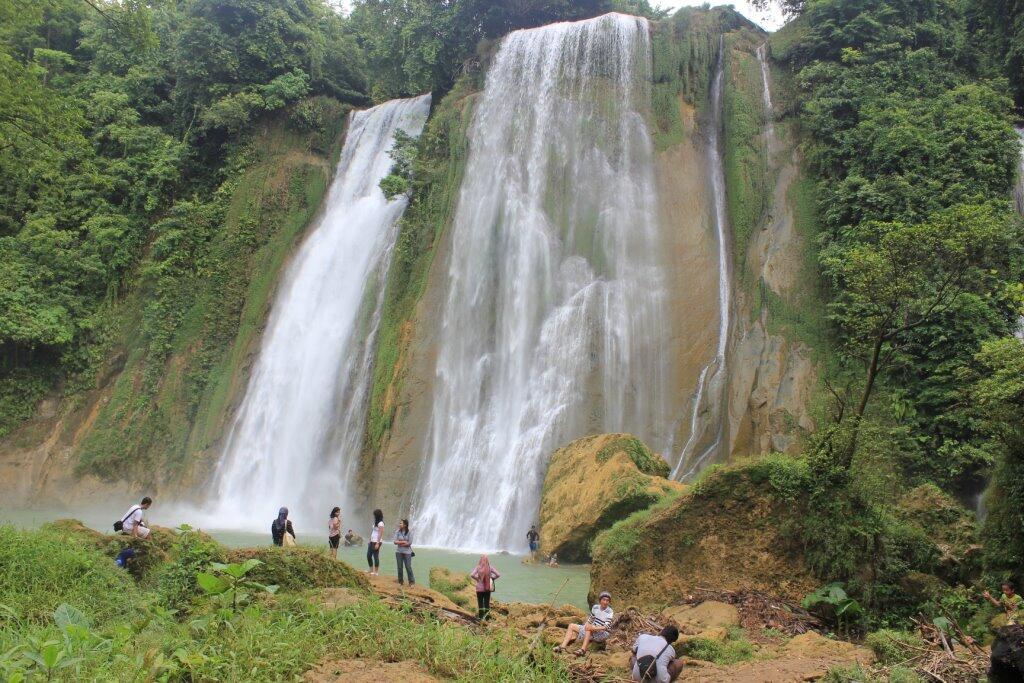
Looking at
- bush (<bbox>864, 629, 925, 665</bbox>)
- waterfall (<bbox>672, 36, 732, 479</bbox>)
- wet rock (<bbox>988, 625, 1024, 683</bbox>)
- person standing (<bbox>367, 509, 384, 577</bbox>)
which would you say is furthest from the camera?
waterfall (<bbox>672, 36, 732, 479</bbox>)

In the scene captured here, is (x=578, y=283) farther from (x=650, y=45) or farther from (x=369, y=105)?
(x=369, y=105)

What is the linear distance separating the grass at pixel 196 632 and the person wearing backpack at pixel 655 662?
67 centimetres

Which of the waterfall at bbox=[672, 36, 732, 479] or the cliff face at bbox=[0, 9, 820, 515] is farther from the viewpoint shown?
the cliff face at bbox=[0, 9, 820, 515]

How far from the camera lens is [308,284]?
87.7ft

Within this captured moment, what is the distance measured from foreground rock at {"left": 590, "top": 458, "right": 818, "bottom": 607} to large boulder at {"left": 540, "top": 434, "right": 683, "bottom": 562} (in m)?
2.61

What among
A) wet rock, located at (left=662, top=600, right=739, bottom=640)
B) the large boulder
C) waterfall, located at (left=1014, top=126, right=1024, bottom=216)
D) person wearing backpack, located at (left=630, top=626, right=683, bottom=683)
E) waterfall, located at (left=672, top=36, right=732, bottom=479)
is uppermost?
waterfall, located at (left=1014, top=126, right=1024, bottom=216)

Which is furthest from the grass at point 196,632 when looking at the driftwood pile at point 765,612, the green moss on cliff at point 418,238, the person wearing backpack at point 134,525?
the green moss on cliff at point 418,238

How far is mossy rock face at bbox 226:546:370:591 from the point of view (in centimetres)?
833

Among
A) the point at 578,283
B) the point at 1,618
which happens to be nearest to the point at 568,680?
the point at 1,618

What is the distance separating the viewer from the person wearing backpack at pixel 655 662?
6.34 m

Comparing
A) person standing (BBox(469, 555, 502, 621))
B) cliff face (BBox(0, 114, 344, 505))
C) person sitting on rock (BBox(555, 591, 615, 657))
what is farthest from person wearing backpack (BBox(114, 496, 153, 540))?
cliff face (BBox(0, 114, 344, 505))

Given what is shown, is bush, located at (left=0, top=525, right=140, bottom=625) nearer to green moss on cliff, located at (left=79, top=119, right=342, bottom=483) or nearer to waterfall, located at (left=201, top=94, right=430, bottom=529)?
waterfall, located at (left=201, top=94, right=430, bottom=529)

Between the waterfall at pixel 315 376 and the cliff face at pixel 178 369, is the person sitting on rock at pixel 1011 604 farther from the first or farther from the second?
the cliff face at pixel 178 369

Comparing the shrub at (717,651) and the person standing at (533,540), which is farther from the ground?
the person standing at (533,540)
